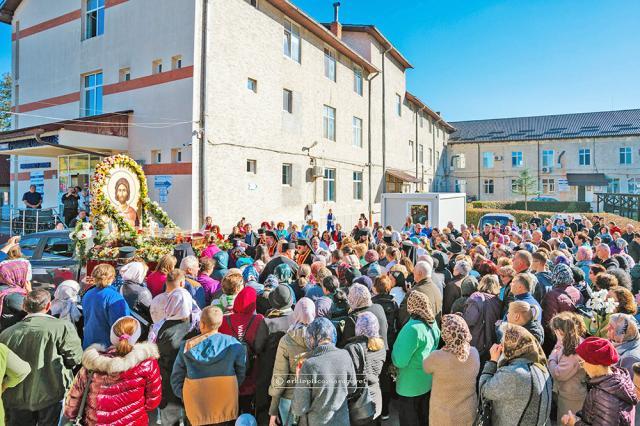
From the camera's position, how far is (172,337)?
412cm

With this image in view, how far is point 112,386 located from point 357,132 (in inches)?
915

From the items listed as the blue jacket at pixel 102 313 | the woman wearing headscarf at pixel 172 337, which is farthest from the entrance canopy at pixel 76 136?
the woman wearing headscarf at pixel 172 337

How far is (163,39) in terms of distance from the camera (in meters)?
15.4

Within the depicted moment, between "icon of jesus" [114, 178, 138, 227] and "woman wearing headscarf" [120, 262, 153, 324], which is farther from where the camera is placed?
"icon of jesus" [114, 178, 138, 227]

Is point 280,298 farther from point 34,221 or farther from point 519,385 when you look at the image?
point 34,221

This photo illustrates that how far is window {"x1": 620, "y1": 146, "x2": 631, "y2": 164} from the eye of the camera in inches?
1620

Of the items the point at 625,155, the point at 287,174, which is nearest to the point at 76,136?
the point at 287,174

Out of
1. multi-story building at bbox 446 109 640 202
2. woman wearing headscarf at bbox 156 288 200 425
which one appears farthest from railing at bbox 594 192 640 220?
woman wearing headscarf at bbox 156 288 200 425

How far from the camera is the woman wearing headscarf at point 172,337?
4.12 meters

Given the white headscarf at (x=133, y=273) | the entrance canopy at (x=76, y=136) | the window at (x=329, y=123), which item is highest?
the window at (x=329, y=123)

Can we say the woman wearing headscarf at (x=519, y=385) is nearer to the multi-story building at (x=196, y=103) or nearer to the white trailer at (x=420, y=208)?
the multi-story building at (x=196, y=103)

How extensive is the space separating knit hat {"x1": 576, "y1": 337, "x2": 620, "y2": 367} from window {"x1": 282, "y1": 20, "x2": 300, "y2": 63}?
18.1 m

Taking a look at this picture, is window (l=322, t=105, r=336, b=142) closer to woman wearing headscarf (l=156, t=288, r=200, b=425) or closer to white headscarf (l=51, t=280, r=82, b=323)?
white headscarf (l=51, t=280, r=82, b=323)

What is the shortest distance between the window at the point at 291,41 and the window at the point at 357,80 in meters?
5.76
